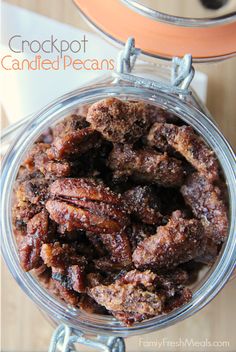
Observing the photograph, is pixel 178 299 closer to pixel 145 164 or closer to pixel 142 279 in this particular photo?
pixel 142 279

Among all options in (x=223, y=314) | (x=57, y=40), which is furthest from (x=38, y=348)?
(x=57, y=40)

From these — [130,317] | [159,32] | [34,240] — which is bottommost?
[130,317]

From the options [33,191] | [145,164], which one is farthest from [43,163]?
[145,164]

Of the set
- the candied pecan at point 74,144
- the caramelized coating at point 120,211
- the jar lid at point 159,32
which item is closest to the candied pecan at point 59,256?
the caramelized coating at point 120,211

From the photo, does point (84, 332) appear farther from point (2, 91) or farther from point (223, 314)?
point (2, 91)

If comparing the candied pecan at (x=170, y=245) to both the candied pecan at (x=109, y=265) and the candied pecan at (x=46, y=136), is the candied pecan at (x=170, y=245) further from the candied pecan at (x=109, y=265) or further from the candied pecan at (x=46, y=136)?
the candied pecan at (x=46, y=136)

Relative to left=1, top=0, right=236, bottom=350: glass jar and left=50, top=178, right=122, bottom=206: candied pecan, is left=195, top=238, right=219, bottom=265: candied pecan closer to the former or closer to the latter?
left=1, top=0, right=236, bottom=350: glass jar
